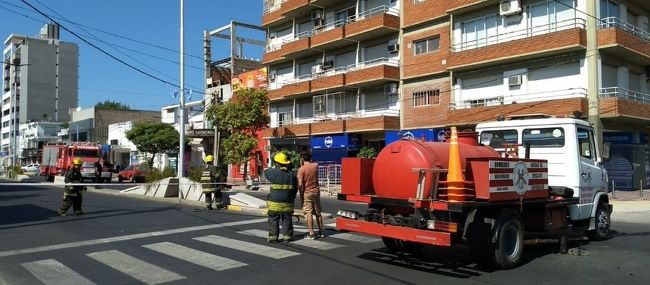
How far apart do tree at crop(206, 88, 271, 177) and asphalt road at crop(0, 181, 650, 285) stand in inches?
1027

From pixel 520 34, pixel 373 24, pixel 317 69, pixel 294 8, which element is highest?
pixel 294 8

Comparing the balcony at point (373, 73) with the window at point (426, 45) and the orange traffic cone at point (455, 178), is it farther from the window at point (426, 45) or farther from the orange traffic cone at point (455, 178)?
the orange traffic cone at point (455, 178)

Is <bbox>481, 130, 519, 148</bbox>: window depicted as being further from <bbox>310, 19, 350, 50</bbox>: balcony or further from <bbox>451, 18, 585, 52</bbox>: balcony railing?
<bbox>310, 19, 350, 50</bbox>: balcony

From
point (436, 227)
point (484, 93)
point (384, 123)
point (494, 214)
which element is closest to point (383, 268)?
point (436, 227)

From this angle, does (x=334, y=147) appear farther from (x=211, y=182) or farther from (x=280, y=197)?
(x=280, y=197)

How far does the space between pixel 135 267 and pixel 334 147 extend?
3023 cm

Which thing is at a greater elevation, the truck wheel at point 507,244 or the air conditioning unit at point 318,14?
the air conditioning unit at point 318,14

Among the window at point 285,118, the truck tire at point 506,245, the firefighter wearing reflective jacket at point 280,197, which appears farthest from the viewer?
the window at point 285,118

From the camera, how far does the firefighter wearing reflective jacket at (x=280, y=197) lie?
1062cm

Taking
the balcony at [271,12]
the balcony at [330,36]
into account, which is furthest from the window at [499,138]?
the balcony at [271,12]

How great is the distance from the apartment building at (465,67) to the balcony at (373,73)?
0.07 m

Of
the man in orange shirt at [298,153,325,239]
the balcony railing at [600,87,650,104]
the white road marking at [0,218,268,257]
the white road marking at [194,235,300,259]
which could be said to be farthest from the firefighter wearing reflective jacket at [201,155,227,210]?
the balcony railing at [600,87,650,104]

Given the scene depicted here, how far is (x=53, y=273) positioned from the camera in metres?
8.02

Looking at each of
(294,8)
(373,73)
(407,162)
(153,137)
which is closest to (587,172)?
(407,162)
